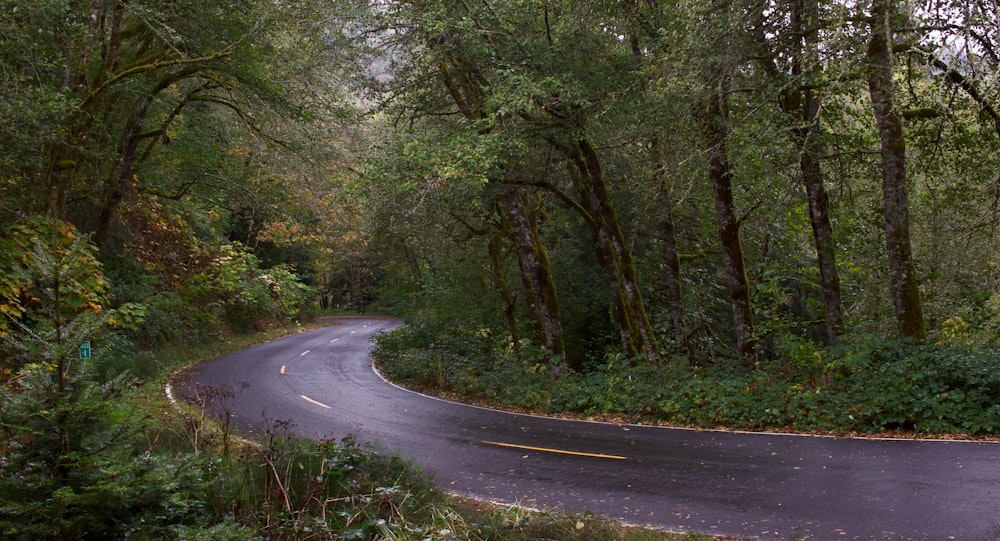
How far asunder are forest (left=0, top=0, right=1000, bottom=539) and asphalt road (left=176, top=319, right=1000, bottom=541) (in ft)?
5.27

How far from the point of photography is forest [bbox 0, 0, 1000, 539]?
647 centimetres

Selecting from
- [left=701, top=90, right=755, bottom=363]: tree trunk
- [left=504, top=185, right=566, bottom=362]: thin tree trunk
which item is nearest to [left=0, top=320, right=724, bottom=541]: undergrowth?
[left=701, top=90, right=755, bottom=363]: tree trunk

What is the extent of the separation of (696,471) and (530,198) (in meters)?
14.4

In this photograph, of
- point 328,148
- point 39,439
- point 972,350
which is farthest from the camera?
point 328,148

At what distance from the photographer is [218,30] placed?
15039 millimetres

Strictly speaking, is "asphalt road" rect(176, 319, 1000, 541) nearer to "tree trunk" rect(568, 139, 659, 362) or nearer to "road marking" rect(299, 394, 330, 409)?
"road marking" rect(299, 394, 330, 409)

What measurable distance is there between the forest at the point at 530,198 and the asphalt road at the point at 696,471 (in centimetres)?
Result: 161

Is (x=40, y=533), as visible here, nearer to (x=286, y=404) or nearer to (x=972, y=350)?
(x=286, y=404)

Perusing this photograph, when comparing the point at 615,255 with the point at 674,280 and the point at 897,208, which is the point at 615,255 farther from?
the point at 897,208

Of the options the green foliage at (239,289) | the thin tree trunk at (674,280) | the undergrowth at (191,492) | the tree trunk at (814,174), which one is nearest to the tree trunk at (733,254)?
the tree trunk at (814,174)

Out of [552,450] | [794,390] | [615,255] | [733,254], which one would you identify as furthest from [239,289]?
[794,390]

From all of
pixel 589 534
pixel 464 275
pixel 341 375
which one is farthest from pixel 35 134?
pixel 464 275

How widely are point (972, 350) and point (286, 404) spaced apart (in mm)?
13447

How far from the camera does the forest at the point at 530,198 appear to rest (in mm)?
6469
